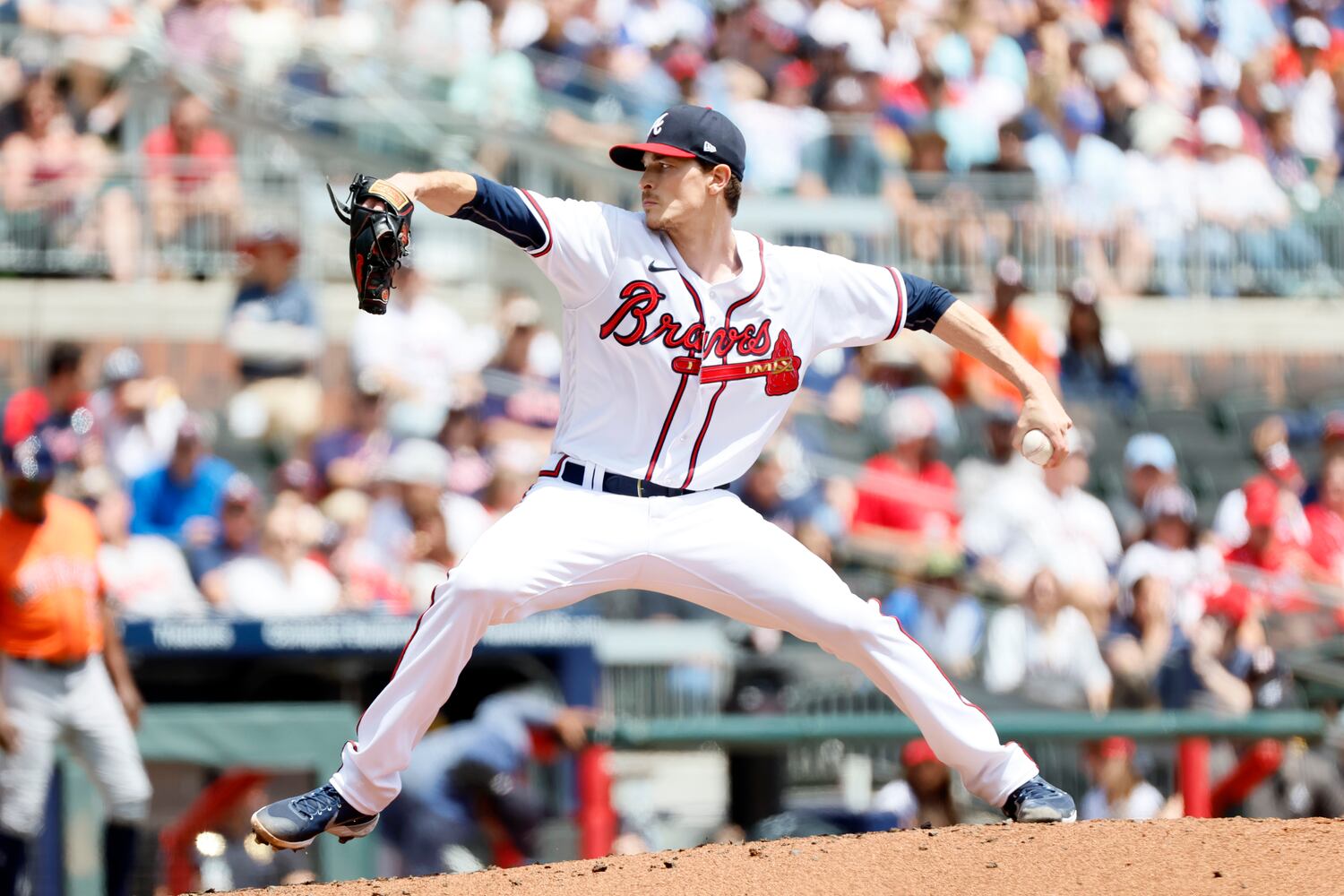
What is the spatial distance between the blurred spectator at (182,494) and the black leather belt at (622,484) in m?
4.05

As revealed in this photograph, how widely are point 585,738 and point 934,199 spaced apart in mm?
5639

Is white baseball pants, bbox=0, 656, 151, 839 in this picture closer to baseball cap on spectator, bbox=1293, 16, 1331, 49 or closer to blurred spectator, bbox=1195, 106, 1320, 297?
blurred spectator, bbox=1195, 106, 1320, 297

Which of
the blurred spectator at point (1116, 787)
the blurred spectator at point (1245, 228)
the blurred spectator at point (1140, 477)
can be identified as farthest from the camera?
the blurred spectator at point (1245, 228)

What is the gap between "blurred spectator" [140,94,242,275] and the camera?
10.8 m

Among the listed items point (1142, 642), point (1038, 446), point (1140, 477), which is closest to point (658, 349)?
point (1038, 446)

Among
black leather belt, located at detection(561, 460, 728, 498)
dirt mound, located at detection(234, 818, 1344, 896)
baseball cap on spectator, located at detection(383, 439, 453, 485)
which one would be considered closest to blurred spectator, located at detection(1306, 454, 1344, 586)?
baseball cap on spectator, located at detection(383, 439, 453, 485)

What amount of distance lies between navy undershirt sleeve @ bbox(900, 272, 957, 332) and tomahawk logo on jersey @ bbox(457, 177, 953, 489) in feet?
1.18

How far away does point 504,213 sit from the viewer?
4.71 metres

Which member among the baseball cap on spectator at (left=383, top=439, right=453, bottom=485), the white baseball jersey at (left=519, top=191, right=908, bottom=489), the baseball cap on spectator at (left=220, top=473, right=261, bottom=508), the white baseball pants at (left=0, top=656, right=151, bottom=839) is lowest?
the white baseball pants at (left=0, top=656, right=151, bottom=839)

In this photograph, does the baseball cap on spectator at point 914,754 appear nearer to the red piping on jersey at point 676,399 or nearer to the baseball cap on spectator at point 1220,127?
the red piping on jersey at point 676,399

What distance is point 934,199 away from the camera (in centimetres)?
1212

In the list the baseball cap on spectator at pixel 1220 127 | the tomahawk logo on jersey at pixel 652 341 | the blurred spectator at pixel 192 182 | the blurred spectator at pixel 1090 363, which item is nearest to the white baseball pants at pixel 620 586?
the tomahawk logo on jersey at pixel 652 341

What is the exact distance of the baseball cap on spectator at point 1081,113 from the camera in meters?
13.2

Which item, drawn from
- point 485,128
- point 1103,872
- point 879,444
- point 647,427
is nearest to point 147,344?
point 485,128
